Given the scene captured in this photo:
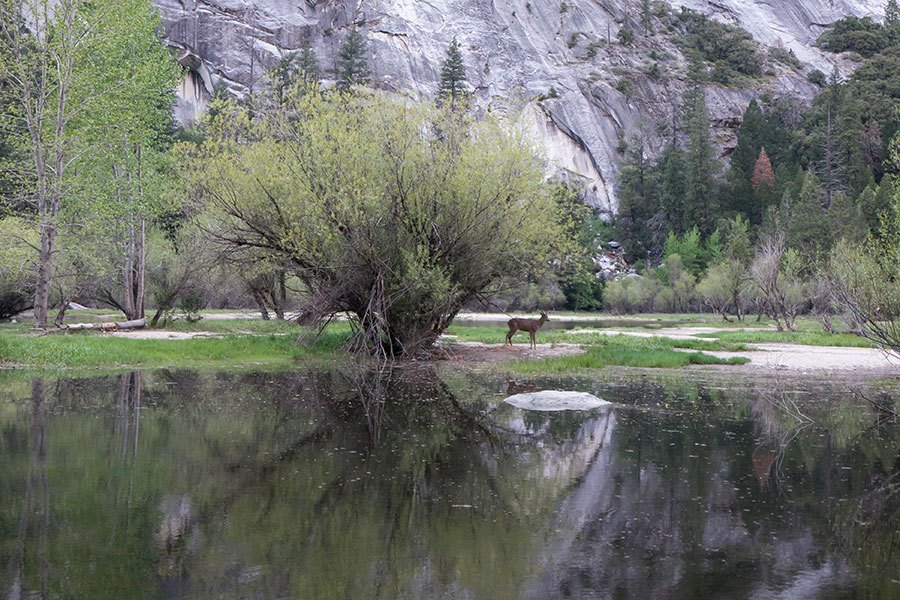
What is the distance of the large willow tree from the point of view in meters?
23.1

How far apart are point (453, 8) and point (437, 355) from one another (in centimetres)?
8835

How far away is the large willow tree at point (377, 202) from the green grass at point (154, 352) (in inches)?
57.2

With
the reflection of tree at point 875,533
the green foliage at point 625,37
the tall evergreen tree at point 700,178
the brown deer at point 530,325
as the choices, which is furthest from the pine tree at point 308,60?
the reflection of tree at point 875,533

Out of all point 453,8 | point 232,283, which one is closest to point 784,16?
point 453,8

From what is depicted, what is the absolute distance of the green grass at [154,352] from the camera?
64.7ft

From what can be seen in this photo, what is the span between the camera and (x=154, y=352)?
21922 mm

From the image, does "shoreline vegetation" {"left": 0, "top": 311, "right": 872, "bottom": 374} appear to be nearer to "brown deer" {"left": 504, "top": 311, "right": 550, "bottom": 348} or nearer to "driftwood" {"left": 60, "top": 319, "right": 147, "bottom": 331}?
"driftwood" {"left": 60, "top": 319, "right": 147, "bottom": 331}

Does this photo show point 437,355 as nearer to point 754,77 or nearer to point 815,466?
point 815,466

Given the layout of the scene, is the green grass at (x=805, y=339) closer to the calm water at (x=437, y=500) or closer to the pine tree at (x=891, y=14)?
the calm water at (x=437, y=500)

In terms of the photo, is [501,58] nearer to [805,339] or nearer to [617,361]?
[805,339]

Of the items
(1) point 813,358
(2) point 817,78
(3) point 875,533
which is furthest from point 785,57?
(3) point 875,533

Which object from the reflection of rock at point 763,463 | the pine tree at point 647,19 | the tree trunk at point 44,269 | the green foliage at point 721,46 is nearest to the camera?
the reflection of rock at point 763,463

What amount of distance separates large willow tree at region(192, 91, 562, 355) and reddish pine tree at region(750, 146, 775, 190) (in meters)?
72.8

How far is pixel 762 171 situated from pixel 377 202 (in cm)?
8034
